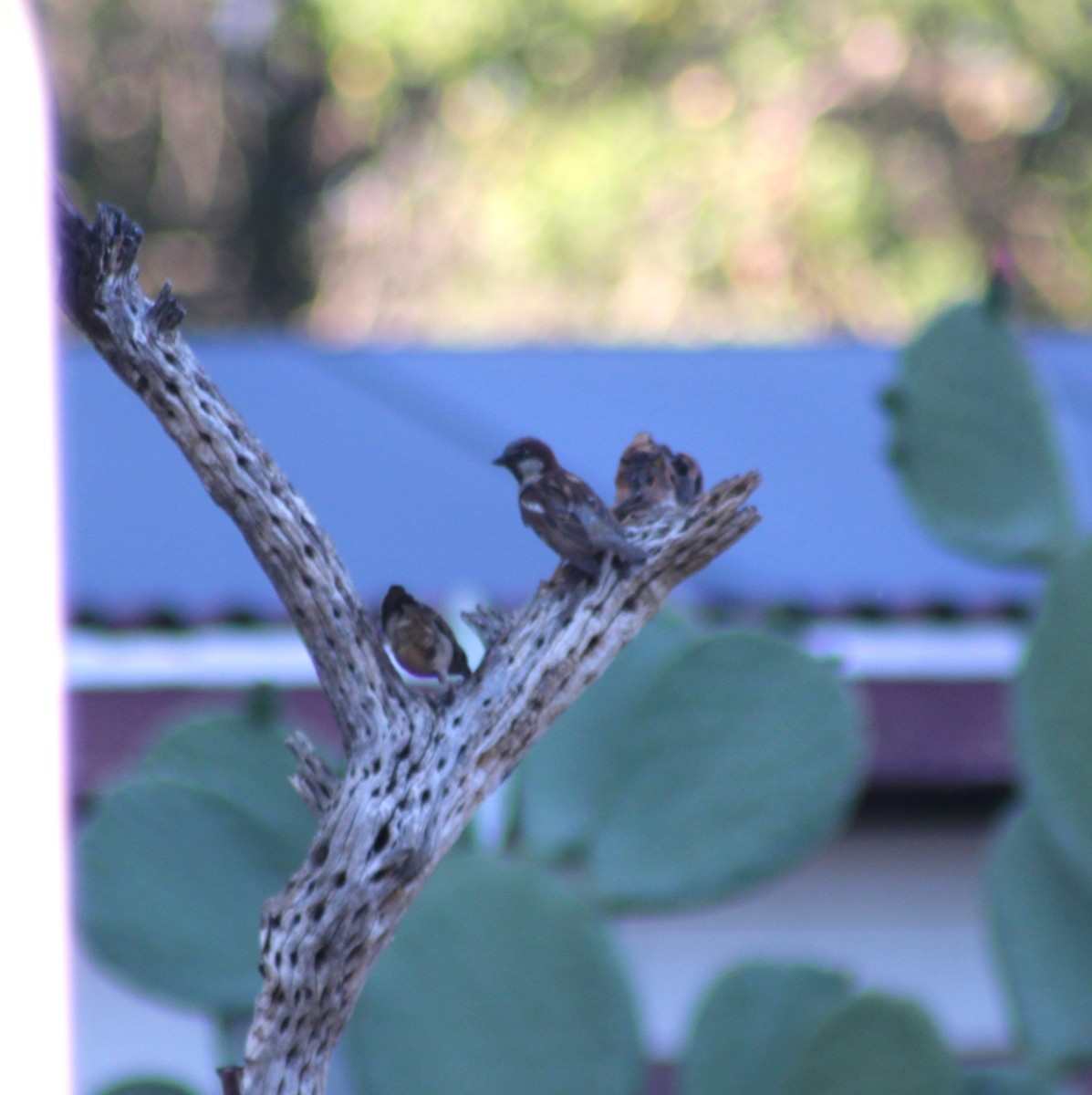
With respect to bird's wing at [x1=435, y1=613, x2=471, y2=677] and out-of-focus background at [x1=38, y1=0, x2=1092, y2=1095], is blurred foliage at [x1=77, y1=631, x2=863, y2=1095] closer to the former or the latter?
out-of-focus background at [x1=38, y1=0, x2=1092, y2=1095]

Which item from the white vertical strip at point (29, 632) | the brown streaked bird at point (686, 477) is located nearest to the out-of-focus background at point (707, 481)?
the brown streaked bird at point (686, 477)

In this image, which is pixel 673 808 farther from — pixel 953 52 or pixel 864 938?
pixel 953 52

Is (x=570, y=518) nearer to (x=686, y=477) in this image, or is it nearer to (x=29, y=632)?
(x=686, y=477)

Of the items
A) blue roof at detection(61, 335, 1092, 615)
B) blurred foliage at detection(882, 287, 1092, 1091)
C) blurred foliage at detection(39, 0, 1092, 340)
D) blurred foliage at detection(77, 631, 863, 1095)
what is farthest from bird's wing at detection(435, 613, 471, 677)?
blurred foliage at detection(39, 0, 1092, 340)

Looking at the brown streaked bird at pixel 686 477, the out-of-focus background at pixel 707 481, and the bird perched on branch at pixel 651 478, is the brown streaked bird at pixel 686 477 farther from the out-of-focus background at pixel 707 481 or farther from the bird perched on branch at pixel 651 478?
the out-of-focus background at pixel 707 481

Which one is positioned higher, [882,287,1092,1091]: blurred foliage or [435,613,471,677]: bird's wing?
[882,287,1092,1091]: blurred foliage

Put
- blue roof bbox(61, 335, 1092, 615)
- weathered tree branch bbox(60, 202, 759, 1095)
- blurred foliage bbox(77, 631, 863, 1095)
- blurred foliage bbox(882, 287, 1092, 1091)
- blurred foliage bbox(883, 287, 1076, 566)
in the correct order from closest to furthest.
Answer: weathered tree branch bbox(60, 202, 759, 1095), blurred foliage bbox(77, 631, 863, 1095), blurred foliage bbox(882, 287, 1092, 1091), blurred foliage bbox(883, 287, 1076, 566), blue roof bbox(61, 335, 1092, 615)
